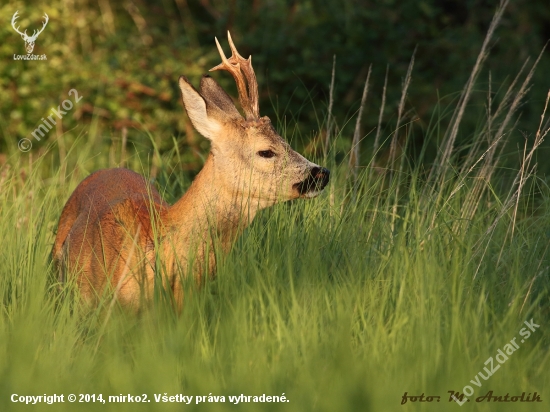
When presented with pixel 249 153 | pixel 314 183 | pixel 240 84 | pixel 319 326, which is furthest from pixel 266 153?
pixel 319 326

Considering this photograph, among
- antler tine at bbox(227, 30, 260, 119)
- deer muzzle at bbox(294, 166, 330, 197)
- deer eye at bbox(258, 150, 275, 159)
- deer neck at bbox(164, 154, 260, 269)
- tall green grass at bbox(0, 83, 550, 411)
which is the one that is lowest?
tall green grass at bbox(0, 83, 550, 411)

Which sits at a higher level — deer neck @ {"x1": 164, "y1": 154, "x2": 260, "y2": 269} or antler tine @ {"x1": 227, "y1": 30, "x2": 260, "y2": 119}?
antler tine @ {"x1": 227, "y1": 30, "x2": 260, "y2": 119}

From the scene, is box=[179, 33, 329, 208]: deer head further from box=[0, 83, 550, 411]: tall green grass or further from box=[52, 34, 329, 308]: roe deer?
box=[0, 83, 550, 411]: tall green grass

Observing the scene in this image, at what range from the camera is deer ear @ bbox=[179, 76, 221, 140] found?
4.86m

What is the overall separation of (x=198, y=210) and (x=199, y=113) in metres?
0.56

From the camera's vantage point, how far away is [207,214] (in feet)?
15.0

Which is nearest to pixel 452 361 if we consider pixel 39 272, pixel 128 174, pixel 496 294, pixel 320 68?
pixel 496 294

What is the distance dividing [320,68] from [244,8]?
1.20 m

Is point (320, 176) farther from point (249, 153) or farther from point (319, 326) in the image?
point (319, 326)

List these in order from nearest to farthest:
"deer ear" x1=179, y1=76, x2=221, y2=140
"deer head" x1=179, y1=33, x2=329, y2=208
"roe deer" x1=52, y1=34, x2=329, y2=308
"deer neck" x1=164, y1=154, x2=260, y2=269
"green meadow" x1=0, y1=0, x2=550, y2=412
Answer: "green meadow" x1=0, y1=0, x2=550, y2=412 < "roe deer" x1=52, y1=34, x2=329, y2=308 < "deer neck" x1=164, y1=154, x2=260, y2=269 < "deer head" x1=179, y1=33, x2=329, y2=208 < "deer ear" x1=179, y1=76, x2=221, y2=140

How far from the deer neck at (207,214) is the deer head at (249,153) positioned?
0.03m

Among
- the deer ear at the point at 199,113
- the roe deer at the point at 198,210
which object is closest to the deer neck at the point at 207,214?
the roe deer at the point at 198,210

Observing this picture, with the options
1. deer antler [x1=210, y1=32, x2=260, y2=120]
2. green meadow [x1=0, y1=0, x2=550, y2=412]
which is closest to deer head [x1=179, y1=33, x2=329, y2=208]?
deer antler [x1=210, y1=32, x2=260, y2=120]

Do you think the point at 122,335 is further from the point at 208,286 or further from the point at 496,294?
the point at 496,294
